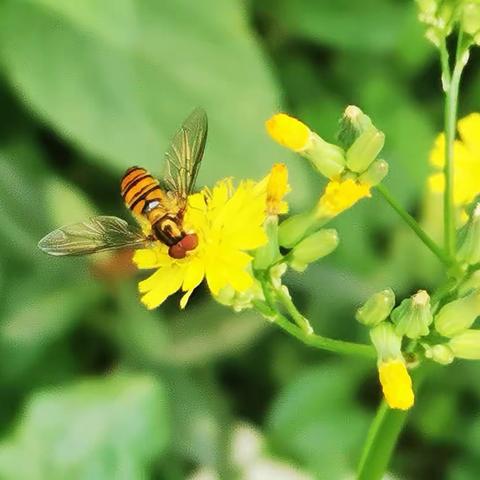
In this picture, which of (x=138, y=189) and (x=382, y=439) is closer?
(x=382, y=439)

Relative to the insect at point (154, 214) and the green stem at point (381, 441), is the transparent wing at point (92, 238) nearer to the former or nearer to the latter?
the insect at point (154, 214)

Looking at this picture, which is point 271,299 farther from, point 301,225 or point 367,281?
point 367,281

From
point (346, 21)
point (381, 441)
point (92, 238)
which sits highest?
point (346, 21)

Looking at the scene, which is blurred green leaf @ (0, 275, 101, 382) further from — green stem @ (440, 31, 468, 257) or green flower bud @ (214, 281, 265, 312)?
green stem @ (440, 31, 468, 257)

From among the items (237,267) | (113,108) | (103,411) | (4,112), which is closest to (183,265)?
(237,267)

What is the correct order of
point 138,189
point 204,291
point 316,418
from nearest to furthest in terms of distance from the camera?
point 138,189 < point 316,418 < point 204,291

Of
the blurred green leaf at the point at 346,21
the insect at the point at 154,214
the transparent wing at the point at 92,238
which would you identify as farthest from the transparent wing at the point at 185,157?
the blurred green leaf at the point at 346,21

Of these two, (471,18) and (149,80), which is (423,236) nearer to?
(471,18)

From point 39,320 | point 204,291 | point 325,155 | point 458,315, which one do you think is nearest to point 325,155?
point 325,155
